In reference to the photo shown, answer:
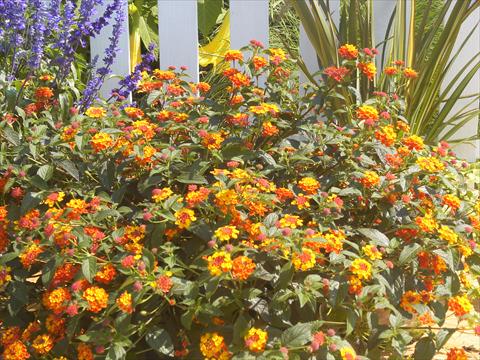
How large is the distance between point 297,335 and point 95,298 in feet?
1.28

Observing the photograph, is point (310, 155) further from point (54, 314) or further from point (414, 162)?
point (54, 314)

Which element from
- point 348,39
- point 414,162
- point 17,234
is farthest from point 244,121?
point 348,39

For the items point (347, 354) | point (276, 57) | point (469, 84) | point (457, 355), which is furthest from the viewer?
point (469, 84)

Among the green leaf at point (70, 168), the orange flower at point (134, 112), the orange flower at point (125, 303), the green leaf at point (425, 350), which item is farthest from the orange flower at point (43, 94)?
the green leaf at point (425, 350)

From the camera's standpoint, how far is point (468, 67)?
9.69ft

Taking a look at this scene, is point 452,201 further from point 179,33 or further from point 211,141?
A: point 179,33

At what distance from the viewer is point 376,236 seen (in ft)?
4.87

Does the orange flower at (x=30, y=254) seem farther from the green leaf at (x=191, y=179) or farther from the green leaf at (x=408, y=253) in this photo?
the green leaf at (x=408, y=253)

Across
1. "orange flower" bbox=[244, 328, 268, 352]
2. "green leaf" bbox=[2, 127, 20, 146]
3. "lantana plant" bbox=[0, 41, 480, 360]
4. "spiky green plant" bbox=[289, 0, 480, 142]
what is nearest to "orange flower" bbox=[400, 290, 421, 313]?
"lantana plant" bbox=[0, 41, 480, 360]

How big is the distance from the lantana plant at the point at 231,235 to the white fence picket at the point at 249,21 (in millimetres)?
896

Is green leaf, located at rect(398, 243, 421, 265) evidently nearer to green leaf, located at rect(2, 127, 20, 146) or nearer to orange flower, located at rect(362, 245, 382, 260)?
orange flower, located at rect(362, 245, 382, 260)

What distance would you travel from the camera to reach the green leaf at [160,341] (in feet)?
4.29

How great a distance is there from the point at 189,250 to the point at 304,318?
287mm

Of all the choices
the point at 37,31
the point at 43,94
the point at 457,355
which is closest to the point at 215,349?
the point at 457,355
